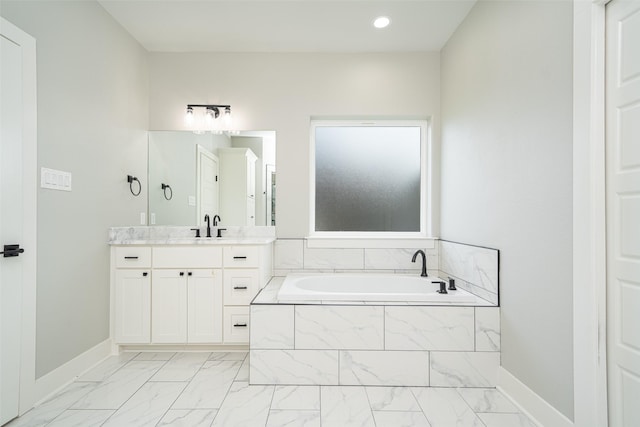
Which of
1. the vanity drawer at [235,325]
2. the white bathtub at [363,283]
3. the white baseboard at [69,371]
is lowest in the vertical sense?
the white baseboard at [69,371]

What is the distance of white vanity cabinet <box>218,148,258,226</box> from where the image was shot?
2.99m

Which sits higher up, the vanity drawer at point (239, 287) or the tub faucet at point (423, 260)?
the tub faucet at point (423, 260)

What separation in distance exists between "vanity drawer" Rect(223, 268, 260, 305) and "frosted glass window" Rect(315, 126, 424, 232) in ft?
3.06

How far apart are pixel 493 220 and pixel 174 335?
2.48 m

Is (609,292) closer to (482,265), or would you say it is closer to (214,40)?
(482,265)

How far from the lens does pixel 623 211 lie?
1275 millimetres

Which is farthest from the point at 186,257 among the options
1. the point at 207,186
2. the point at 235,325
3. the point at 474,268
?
the point at 474,268

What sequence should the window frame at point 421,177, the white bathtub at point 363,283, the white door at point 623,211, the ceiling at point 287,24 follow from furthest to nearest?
the window frame at point 421,177
the white bathtub at point 363,283
the ceiling at point 287,24
the white door at point 623,211

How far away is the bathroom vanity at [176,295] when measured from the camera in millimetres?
2467

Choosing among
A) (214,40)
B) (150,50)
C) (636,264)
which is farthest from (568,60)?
(150,50)

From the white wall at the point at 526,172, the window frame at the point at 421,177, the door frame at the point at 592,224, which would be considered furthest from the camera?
the window frame at the point at 421,177

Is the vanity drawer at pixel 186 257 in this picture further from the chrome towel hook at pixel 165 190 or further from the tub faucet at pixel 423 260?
the tub faucet at pixel 423 260

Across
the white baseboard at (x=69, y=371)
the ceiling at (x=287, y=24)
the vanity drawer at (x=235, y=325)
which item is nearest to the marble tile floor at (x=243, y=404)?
the white baseboard at (x=69, y=371)

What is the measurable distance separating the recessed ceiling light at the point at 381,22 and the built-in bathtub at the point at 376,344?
7.08 feet
